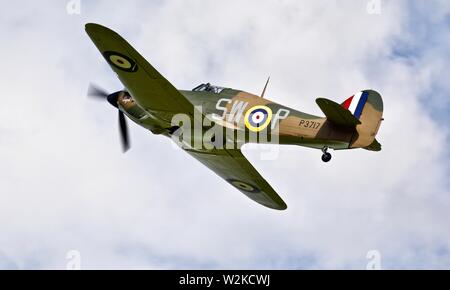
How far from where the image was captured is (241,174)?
2322 cm

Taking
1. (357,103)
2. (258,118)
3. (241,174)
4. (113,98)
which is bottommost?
(241,174)

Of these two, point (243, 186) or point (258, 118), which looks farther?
point (243, 186)

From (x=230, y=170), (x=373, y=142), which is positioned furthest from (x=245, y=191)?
(x=373, y=142)

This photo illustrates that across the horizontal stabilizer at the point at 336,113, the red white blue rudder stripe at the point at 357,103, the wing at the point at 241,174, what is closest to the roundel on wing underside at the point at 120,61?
the wing at the point at 241,174

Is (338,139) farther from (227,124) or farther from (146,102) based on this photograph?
(146,102)

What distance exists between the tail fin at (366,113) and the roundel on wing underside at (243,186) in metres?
4.01

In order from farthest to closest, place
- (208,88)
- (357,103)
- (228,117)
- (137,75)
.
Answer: (208,88) → (228,117) → (357,103) → (137,75)

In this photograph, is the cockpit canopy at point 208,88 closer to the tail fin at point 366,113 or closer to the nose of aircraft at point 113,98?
the nose of aircraft at point 113,98

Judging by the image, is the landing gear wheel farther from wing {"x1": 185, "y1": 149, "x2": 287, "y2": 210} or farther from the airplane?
wing {"x1": 185, "y1": 149, "x2": 287, "y2": 210}

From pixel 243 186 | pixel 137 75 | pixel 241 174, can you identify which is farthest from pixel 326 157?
pixel 137 75

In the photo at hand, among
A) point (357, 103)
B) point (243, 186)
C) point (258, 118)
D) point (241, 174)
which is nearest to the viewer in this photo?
point (357, 103)

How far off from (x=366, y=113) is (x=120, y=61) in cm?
586

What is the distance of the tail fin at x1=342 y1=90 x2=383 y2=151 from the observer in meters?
19.5

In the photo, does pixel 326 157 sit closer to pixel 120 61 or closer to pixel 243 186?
pixel 243 186
